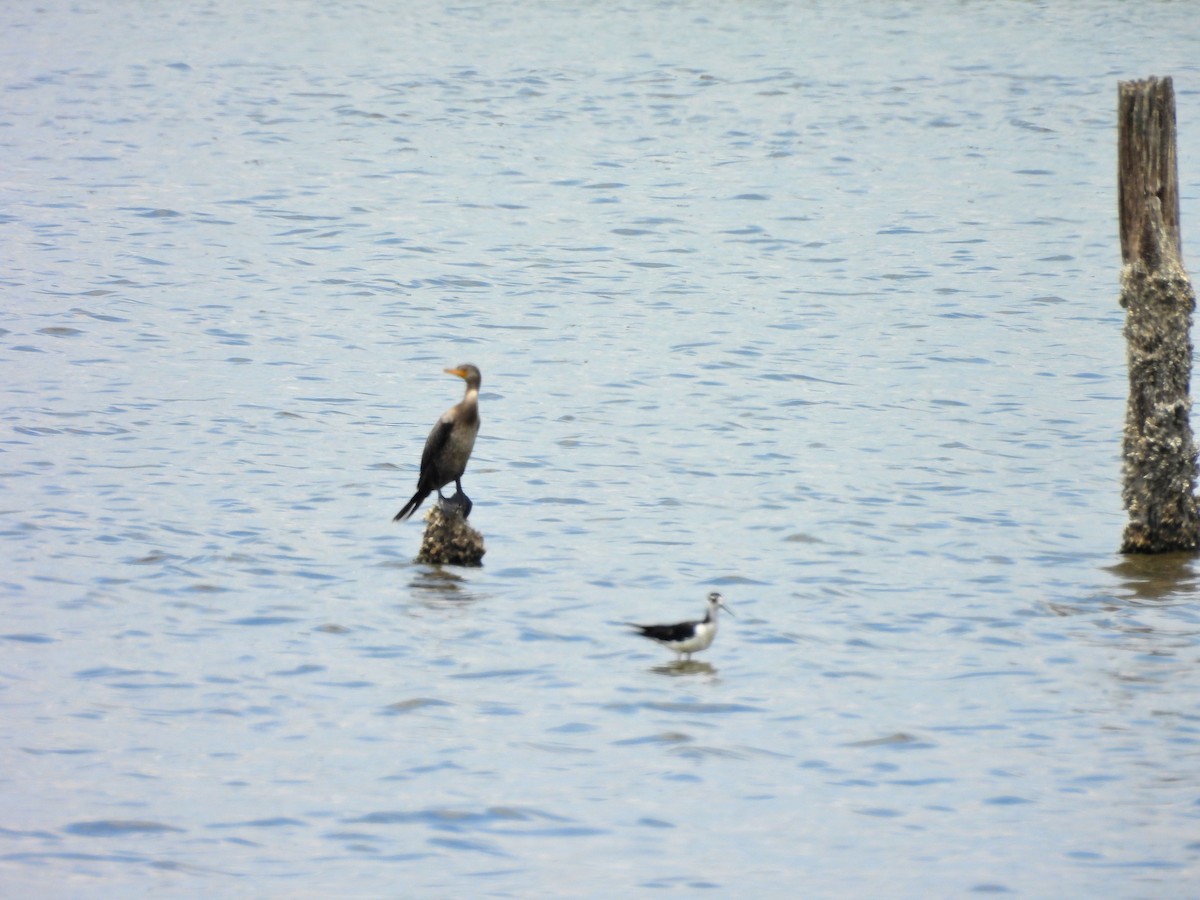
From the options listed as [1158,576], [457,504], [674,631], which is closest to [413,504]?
[457,504]

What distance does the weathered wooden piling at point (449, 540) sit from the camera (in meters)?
12.0

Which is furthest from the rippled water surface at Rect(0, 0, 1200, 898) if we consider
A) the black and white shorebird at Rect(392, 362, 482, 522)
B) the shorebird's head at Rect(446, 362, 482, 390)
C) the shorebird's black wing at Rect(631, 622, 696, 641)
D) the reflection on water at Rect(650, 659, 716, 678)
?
the shorebird's head at Rect(446, 362, 482, 390)

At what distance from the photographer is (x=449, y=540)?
39.7 ft

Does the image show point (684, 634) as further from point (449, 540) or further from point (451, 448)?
point (451, 448)

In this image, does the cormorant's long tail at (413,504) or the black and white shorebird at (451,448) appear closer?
the black and white shorebird at (451,448)

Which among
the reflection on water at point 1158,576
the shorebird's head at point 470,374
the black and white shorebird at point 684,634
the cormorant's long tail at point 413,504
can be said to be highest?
the shorebird's head at point 470,374

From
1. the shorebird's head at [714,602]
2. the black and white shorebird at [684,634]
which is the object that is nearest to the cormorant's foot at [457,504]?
the black and white shorebird at [684,634]

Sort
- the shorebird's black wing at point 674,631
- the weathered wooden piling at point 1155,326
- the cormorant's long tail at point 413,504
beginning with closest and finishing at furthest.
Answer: the shorebird's black wing at point 674,631 < the weathered wooden piling at point 1155,326 < the cormorant's long tail at point 413,504

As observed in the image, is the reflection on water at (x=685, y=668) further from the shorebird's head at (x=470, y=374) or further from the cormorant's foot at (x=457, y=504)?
the shorebird's head at (x=470, y=374)

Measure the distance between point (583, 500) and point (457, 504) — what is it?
2609mm

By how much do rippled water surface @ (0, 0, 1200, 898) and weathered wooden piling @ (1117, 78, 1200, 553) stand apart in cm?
50

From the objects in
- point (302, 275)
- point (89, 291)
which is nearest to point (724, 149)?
point (302, 275)

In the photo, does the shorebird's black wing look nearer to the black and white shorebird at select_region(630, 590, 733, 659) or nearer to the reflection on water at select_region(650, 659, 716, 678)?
the black and white shorebird at select_region(630, 590, 733, 659)

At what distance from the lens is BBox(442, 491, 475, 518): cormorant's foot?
470 inches
